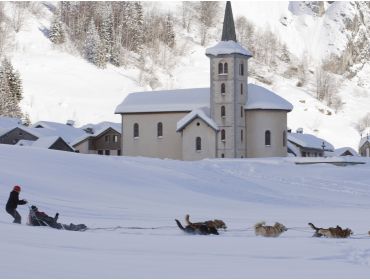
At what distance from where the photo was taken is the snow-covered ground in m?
14.2

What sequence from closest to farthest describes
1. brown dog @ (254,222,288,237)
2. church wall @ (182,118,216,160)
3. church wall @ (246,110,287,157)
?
brown dog @ (254,222,288,237) → church wall @ (182,118,216,160) → church wall @ (246,110,287,157)

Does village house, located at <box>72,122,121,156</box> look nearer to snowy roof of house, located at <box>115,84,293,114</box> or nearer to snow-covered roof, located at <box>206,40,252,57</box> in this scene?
snowy roof of house, located at <box>115,84,293,114</box>

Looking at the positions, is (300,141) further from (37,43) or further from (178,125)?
(37,43)

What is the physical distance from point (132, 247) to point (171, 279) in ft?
14.9

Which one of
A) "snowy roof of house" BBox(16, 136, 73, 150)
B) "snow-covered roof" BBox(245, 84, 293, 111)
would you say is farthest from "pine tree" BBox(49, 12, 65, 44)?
"snow-covered roof" BBox(245, 84, 293, 111)

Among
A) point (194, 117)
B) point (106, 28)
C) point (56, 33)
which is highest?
point (106, 28)

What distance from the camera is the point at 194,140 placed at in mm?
68625

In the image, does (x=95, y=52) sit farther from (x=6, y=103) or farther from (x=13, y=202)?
(x=13, y=202)

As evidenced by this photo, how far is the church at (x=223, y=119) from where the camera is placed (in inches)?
2682

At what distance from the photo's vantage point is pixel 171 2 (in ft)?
628

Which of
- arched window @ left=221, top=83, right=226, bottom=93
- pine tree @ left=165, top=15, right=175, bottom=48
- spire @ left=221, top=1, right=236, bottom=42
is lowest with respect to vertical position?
arched window @ left=221, top=83, right=226, bottom=93

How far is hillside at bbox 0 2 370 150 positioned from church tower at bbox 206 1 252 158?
50794mm

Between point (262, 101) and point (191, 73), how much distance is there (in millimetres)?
85130

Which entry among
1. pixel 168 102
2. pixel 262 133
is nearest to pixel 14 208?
pixel 262 133
